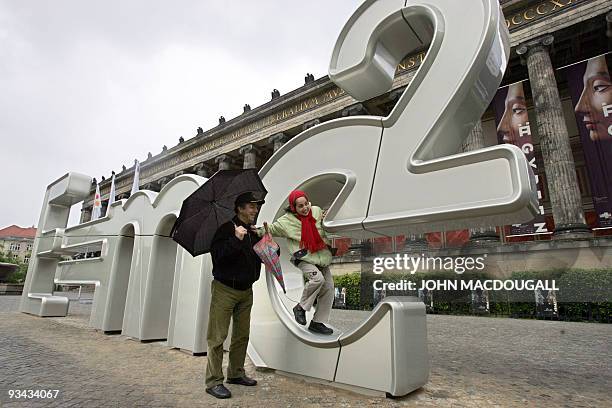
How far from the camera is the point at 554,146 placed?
12688mm

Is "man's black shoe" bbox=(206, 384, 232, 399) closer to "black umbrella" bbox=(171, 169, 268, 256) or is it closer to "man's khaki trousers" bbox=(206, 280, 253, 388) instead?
"man's khaki trousers" bbox=(206, 280, 253, 388)

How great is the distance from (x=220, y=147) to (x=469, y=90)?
24125 millimetres

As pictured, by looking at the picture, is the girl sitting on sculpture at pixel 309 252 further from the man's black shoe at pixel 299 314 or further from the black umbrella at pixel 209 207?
the black umbrella at pixel 209 207

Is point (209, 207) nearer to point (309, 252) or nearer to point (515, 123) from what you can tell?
point (309, 252)

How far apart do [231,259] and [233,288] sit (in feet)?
0.79

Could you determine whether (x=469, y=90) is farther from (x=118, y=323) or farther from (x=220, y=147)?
(x=220, y=147)

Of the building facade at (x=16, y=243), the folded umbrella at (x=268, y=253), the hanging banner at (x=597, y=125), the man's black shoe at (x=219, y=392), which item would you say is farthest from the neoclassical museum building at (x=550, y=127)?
the building facade at (x=16, y=243)

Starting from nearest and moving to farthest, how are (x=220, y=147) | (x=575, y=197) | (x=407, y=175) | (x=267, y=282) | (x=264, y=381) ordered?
(x=407, y=175)
(x=264, y=381)
(x=267, y=282)
(x=575, y=197)
(x=220, y=147)

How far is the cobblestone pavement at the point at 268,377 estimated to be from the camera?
8.04 feet

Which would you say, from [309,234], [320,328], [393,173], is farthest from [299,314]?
[393,173]

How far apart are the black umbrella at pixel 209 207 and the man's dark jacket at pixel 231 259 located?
108 mm

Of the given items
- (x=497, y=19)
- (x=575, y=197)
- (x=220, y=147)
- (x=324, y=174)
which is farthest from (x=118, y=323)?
(x=220, y=147)

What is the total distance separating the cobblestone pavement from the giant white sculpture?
28 centimetres

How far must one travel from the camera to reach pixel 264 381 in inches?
Result: 119
